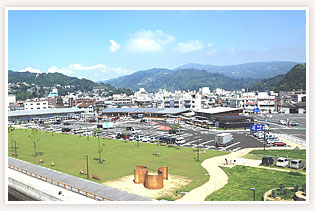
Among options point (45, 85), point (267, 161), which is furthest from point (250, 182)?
point (45, 85)

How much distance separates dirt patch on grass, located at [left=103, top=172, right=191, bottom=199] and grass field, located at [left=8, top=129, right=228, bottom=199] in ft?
1.70

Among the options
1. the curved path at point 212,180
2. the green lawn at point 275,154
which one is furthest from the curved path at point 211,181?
the green lawn at point 275,154

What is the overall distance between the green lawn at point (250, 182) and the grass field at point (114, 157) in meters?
1.58

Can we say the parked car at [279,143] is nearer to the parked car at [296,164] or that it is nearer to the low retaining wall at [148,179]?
the parked car at [296,164]

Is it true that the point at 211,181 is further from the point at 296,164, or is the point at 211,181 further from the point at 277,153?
the point at 277,153

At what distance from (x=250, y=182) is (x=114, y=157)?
10.6 m

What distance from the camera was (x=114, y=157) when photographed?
21062mm

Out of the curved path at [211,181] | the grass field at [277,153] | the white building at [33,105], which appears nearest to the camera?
the curved path at [211,181]

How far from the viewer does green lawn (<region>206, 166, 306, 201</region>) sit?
509 inches

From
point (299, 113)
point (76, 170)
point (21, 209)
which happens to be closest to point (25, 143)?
point (76, 170)

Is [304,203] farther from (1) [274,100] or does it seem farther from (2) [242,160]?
(1) [274,100]

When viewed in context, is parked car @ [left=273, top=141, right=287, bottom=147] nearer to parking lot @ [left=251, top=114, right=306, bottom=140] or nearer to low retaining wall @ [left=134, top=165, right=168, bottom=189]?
parking lot @ [left=251, top=114, right=306, bottom=140]

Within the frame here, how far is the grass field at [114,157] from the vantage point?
17.0 meters

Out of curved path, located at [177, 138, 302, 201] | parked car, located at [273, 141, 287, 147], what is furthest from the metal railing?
parked car, located at [273, 141, 287, 147]
